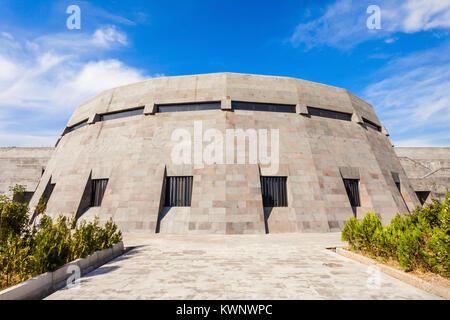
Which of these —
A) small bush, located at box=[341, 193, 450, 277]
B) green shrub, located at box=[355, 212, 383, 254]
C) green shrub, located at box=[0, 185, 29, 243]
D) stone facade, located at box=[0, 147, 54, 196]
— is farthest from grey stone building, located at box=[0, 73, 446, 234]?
stone facade, located at box=[0, 147, 54, 196]

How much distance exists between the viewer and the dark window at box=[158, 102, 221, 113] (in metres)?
20.4

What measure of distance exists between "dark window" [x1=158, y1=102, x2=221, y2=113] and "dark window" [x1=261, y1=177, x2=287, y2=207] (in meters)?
7.81

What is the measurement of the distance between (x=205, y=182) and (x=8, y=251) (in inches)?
465

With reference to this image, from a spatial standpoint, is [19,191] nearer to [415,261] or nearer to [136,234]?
[136,234]

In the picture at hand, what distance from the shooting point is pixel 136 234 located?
15844 millimetres

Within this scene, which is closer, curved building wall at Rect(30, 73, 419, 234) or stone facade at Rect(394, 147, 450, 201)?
curved building wall at Rect(30, 73, 419, 234)

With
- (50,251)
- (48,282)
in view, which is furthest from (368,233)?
(50,251)

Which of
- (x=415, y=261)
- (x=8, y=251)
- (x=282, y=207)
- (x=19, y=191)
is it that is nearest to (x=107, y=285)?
(x=8, y=251)

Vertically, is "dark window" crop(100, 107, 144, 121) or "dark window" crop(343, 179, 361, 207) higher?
"dark window" crop(100, 107, 144, 121)

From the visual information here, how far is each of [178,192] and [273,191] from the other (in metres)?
7.37

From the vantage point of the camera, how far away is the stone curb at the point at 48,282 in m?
4.82

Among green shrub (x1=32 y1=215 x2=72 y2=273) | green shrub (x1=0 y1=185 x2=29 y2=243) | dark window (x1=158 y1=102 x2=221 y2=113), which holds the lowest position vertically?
A: green shrub (x1=32 y1=215 x2=72 y2=273)


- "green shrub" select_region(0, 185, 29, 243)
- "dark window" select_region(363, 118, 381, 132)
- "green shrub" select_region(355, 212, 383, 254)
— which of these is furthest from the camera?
"dark window" select_region(363, 118, 381, 132)

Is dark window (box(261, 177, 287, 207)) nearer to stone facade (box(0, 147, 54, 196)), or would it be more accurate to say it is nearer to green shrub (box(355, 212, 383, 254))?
green shrub (box(355, 212, 383, 254))
